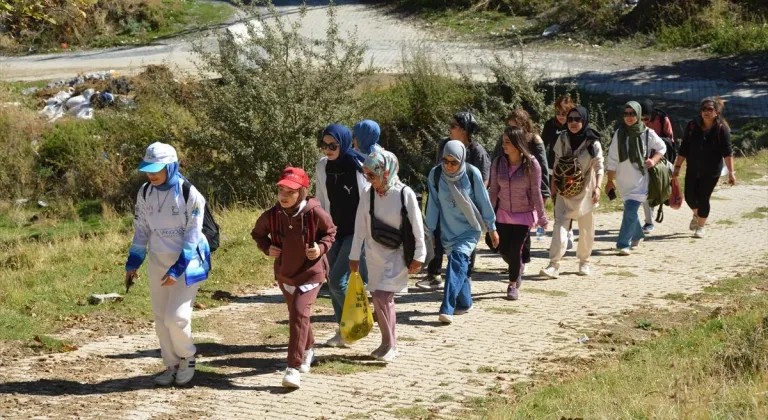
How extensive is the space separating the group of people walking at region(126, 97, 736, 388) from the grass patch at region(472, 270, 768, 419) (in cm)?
154

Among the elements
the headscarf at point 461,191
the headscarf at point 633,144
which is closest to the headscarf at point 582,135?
the headscarf at point 633,144

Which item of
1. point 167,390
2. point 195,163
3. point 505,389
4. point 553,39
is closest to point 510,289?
point 505,389

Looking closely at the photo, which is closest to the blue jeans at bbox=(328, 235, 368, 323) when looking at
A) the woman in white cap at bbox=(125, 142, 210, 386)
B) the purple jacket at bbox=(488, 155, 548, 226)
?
the woman in white cap at bbox=(125, 142, 210, 386)

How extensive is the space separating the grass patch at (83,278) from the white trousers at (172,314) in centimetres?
192

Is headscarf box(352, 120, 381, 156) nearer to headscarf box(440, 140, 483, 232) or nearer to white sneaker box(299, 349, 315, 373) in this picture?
headscarf box(440, 140, 483, 232)

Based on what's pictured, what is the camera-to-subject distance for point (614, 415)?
6887 millimetres

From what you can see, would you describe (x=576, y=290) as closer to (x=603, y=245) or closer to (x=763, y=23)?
(x=603, y=245)

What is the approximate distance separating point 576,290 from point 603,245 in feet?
8.04

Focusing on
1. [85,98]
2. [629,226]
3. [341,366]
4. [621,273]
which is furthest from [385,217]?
[85,98]

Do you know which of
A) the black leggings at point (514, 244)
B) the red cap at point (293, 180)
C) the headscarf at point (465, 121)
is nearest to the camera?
the red cap at point (293, 180)

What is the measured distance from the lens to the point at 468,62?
26.9m

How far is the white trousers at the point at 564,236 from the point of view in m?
11.9

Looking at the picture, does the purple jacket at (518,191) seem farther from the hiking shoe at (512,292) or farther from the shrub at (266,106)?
the shrub at (266,106)

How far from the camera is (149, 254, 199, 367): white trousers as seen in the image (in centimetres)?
808
